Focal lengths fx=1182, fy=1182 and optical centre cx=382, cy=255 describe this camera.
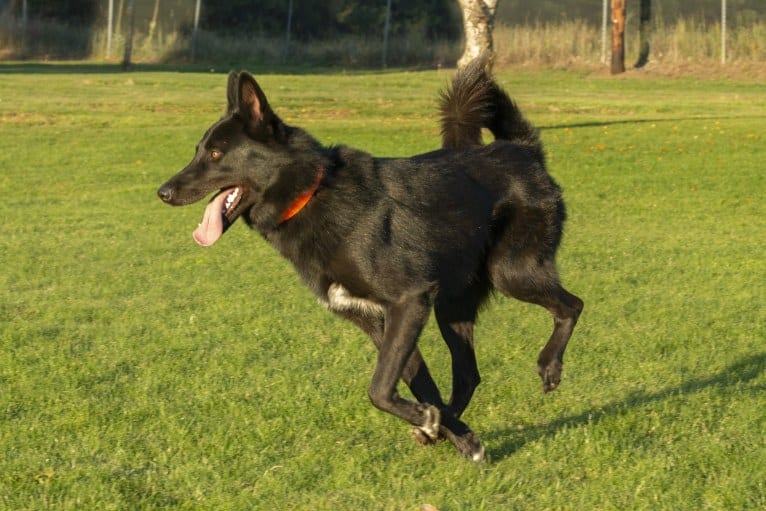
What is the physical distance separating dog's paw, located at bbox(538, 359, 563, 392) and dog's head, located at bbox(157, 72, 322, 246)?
4.67 ft

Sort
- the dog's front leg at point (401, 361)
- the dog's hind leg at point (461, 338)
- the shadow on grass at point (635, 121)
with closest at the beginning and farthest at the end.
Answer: the dog's front leg at point (401, 361) < the dog's hind leg at point (461, 338) < the shadow on grass at point (635, 121)

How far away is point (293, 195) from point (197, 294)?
3.61m

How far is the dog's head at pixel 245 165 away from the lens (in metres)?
5.04

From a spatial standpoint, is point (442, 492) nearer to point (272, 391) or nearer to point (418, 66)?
point (272, 391)

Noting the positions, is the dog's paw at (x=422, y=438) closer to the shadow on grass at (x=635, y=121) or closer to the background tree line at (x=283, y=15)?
the shadow on grass at (x=635, y=121)

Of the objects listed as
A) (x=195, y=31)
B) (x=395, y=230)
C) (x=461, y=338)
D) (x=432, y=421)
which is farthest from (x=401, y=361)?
(x=195, y=31)

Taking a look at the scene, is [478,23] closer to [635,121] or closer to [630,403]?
[635,121]

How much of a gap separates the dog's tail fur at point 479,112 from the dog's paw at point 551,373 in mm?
1193

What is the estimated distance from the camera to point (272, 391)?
5926 millimetres

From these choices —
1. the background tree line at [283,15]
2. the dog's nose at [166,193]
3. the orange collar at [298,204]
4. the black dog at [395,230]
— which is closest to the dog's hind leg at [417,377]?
the black dog at [395,230]

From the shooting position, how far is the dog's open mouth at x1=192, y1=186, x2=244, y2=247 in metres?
4.95

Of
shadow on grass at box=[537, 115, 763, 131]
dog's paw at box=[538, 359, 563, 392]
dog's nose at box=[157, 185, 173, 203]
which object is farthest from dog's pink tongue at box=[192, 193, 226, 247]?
shadow on grass at box=[537, 115, 763, 131]

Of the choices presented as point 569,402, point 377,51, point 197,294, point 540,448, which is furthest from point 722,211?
point 377,51

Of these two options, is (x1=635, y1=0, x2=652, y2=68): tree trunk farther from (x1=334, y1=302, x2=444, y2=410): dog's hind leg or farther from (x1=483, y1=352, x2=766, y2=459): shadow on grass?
(x1=334, y1=302, x2=444, y2=410): dog's hind leg
